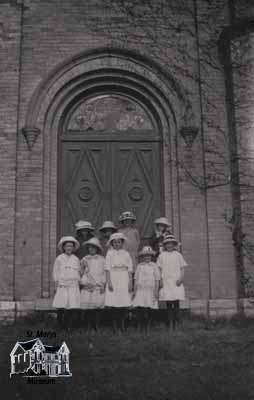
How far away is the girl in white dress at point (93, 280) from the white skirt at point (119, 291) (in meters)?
0.29

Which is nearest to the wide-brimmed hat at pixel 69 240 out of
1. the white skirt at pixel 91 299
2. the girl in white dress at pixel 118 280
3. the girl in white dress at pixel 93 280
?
the girl in white dress at pixel 93 280

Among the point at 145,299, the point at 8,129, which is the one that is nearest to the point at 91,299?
the point at 145,299

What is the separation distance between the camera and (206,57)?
12227 mm

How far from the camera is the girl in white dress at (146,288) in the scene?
920 centimetres

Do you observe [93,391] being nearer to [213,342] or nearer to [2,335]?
[213,342]

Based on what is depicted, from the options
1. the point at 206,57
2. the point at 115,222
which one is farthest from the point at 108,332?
the point at 206,57

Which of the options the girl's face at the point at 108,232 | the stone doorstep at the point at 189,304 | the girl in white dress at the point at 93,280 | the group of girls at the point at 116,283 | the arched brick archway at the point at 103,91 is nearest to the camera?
the group of girls at the point at 116,283

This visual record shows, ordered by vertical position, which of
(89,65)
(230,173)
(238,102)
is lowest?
(230,173)

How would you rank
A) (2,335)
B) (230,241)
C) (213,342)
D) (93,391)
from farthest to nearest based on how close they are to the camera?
(230,241)
(2,335)
(213,342)
(93,391)

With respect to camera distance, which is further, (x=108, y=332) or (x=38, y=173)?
(x=38, y=173)

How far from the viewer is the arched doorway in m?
12.0

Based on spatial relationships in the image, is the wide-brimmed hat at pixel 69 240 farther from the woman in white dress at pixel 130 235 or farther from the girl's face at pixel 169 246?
the girl's face at pixel 169 246

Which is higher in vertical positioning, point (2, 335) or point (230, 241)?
point (230, 241)

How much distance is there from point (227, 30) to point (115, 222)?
4549mm
